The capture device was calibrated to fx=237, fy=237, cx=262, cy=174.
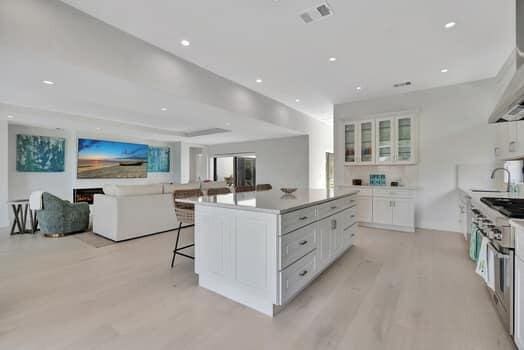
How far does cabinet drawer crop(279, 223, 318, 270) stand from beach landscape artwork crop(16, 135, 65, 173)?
739 cm

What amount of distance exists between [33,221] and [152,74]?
3.73 meters

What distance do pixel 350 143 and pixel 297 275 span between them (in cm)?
425

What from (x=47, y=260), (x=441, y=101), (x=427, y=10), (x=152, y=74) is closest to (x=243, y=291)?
(x=47, y=260)

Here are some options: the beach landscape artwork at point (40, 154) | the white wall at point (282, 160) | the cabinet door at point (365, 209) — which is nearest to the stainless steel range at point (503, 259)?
the cabinet door at point (365, 209)

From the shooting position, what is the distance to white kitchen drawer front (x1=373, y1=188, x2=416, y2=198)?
15.1 ft

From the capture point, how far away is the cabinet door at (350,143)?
18.0 feet

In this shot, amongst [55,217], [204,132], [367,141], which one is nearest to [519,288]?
[367,141]

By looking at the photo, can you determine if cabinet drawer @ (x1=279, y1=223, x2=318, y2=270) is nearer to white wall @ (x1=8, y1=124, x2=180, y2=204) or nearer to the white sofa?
the white sofa

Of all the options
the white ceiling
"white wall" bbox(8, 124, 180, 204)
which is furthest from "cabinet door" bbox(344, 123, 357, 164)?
"white wall" bbox(8, 124, 180, 204)

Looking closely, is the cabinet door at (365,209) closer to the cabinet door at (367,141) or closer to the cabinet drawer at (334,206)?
the cabinet door at (367,141)

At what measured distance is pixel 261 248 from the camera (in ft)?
6.46

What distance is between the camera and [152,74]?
10.9 ft

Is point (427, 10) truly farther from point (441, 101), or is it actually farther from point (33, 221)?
point (33, 221)

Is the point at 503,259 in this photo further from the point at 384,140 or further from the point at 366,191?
the point at 384,140
